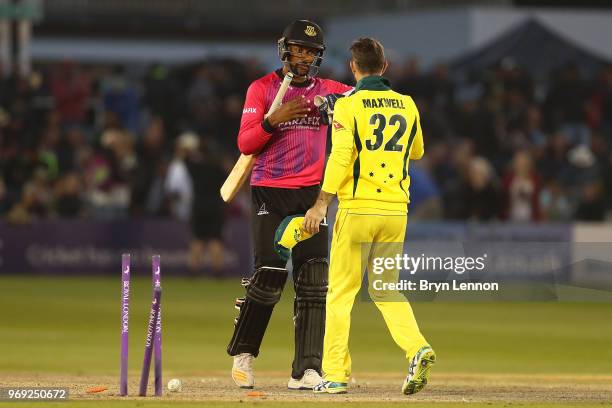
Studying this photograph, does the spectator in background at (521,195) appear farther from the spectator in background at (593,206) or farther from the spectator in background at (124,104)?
the spectator in background at (124,104)

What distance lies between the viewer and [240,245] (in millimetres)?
27359

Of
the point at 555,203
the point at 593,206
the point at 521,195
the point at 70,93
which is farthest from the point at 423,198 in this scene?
the point at 70,93

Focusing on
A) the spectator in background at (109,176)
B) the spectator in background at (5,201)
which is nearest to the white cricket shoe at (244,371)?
the spectator in background at (5,201)

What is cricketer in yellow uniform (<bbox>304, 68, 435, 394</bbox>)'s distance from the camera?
10.4 metres

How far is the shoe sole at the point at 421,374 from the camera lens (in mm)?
10281

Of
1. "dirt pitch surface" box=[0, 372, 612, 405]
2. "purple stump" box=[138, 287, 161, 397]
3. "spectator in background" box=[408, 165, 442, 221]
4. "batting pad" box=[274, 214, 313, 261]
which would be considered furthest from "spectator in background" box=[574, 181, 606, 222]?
"purple stump" box=[138, 287, 161, 397]

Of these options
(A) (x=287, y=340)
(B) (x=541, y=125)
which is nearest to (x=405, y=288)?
(A) (x=287, y=340)

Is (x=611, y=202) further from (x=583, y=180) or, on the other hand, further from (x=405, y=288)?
(x=405, y=288)

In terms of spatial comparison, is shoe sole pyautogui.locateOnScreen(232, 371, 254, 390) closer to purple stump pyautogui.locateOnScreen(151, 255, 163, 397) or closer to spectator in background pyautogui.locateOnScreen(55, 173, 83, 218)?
purple stump pyautogui.locateOnScreen(151, 255, 163, 397)

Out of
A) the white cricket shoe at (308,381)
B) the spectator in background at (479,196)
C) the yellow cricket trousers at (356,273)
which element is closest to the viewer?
the yellow cricket trousers at (356,273)

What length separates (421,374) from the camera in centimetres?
1038

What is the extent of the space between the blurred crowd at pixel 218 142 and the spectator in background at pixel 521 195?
23 mm

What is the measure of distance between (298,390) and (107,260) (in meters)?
16.1

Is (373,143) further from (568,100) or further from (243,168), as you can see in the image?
(568,100)
